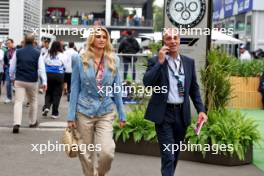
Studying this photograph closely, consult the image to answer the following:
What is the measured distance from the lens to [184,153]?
29.9ft

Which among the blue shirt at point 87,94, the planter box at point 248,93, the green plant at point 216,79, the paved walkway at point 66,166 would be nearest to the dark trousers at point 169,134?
the blue shirt at point 87,94

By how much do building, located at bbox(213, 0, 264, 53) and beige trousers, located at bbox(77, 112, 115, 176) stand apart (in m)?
29.4

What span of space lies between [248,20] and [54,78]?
24794 mm

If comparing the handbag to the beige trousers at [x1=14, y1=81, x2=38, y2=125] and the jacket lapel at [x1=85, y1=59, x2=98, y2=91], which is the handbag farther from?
the beige trousers at [x1=14, y1=81, x2=38, y2=125]

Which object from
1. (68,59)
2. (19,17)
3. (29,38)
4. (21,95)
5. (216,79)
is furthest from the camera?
(19,17)

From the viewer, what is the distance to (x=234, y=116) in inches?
375

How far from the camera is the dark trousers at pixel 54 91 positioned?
14.3 metres

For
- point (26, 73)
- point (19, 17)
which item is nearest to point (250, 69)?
point (26, 73)

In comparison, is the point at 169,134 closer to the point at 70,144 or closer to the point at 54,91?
the point at 70,144

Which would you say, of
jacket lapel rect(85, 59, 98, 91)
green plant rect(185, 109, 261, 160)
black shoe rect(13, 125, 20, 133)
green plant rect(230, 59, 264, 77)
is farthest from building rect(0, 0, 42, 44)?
jacket lapel rect(85, 59, 98, 91)

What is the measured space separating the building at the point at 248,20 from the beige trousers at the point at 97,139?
29.4m

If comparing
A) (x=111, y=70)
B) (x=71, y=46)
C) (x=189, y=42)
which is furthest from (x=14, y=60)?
(x=71, y=46)

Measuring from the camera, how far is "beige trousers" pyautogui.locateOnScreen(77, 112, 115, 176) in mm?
6434

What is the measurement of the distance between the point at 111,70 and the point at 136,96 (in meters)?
4.13
